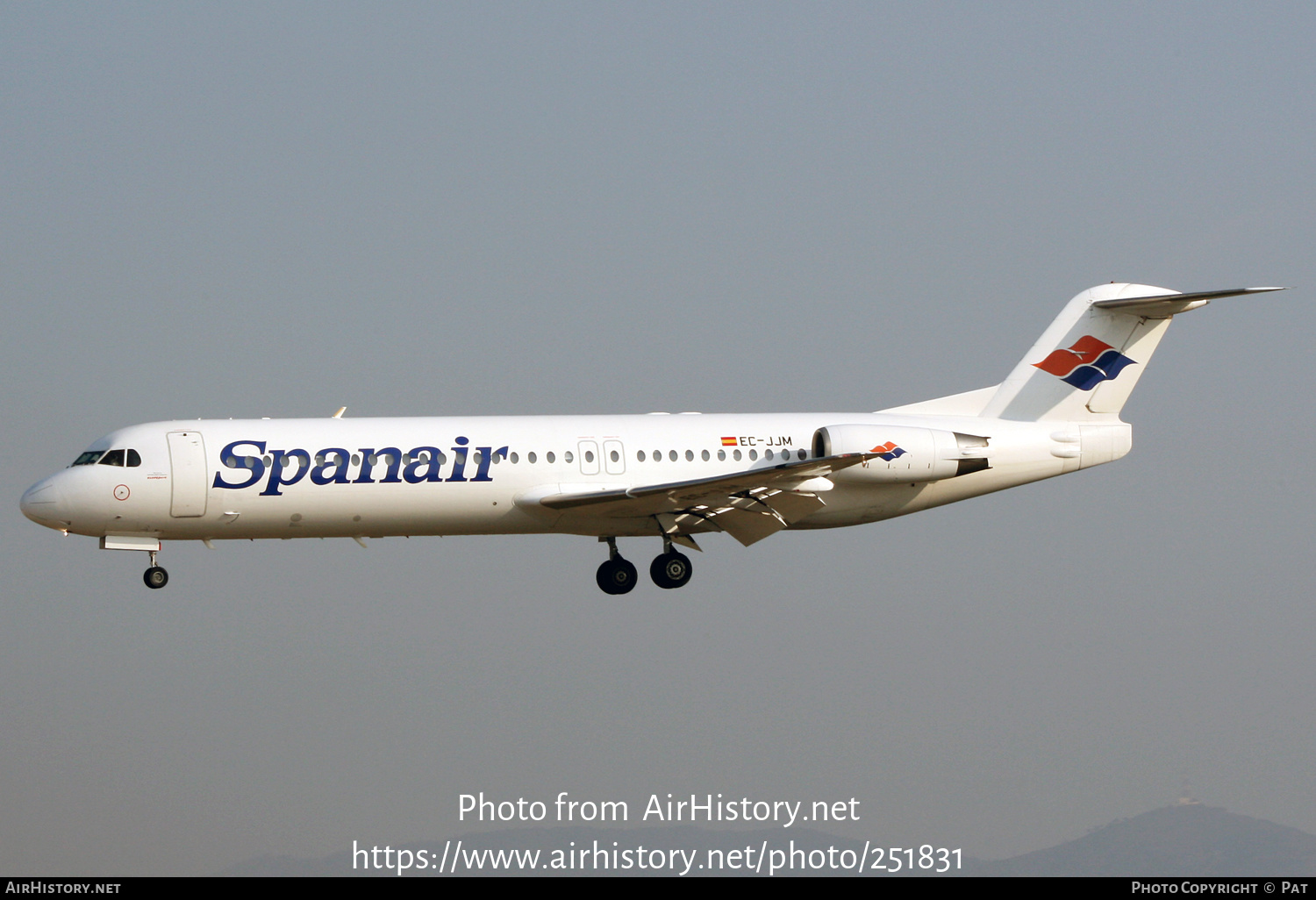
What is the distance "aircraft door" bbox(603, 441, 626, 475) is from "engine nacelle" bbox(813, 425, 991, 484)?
398 cm

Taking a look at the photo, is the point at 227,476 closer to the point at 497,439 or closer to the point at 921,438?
the point at 497,439

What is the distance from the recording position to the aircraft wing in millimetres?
30766

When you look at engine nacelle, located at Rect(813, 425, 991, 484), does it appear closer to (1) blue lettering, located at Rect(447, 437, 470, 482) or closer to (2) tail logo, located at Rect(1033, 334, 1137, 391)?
(2) tail logo, located at Rect(1033, 334, 1137, 391)

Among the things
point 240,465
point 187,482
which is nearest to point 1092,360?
point 240,465

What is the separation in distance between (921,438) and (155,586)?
605 inches

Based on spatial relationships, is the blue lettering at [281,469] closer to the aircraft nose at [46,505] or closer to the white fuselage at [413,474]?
the white fuselage at [413,474]

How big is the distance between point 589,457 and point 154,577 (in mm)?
8646

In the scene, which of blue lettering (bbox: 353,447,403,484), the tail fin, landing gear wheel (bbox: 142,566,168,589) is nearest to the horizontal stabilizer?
the tail fin

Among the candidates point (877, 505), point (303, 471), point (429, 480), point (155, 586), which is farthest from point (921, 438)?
point (155, 586)

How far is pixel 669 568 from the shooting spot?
3412 centimetres

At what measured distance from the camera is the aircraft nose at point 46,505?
30531mm

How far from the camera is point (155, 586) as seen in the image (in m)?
31.3
